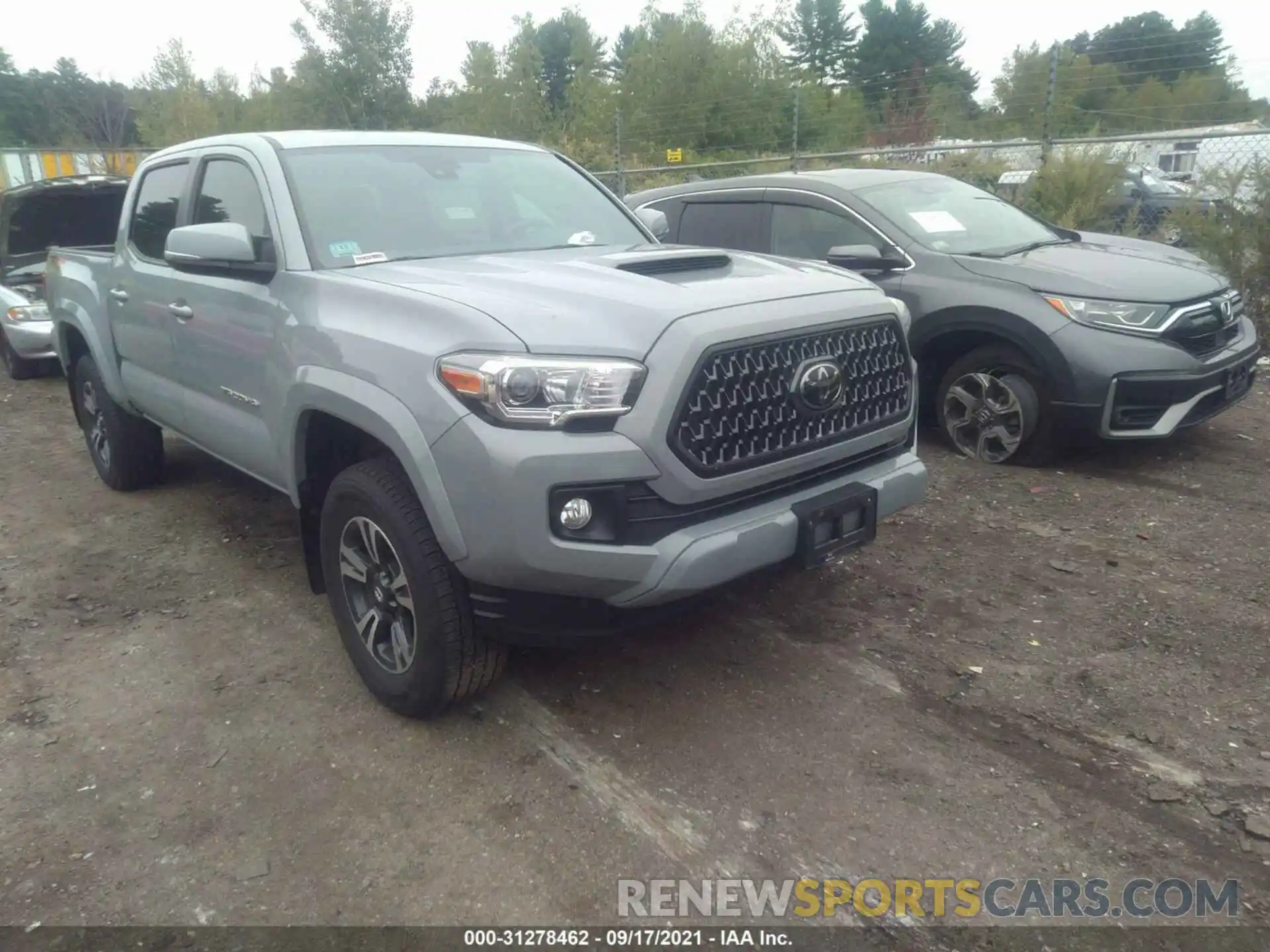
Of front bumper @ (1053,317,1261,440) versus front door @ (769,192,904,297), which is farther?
front door @ (769,192,904,297)

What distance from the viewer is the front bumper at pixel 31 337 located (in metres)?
9.05

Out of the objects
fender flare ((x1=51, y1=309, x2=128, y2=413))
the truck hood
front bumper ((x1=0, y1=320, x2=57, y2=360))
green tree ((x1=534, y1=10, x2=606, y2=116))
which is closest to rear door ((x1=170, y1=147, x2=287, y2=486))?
the truck hood

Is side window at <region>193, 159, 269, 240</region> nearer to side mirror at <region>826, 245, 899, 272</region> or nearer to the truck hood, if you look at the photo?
the truck hood

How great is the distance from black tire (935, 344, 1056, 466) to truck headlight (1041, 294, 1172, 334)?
13.6 inches

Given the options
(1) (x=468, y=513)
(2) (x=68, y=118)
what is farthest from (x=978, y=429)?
(2) (x=68, y=118)

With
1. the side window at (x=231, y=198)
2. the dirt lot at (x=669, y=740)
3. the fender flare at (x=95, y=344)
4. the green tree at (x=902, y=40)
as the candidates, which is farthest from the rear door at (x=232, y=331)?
the green tree at (x=902, y=40)

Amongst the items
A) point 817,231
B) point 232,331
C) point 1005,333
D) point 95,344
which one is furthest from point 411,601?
point 817,231

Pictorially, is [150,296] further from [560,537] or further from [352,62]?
[352,62]

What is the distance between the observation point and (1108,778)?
9.19 feet

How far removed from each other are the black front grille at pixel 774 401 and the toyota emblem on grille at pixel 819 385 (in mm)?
24

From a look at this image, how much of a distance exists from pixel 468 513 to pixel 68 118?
55520mm

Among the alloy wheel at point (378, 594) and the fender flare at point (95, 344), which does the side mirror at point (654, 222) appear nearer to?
the alloy wheel at point (378, 594)

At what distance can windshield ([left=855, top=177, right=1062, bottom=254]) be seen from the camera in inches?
231

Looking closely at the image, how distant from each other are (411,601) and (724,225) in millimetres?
4398
